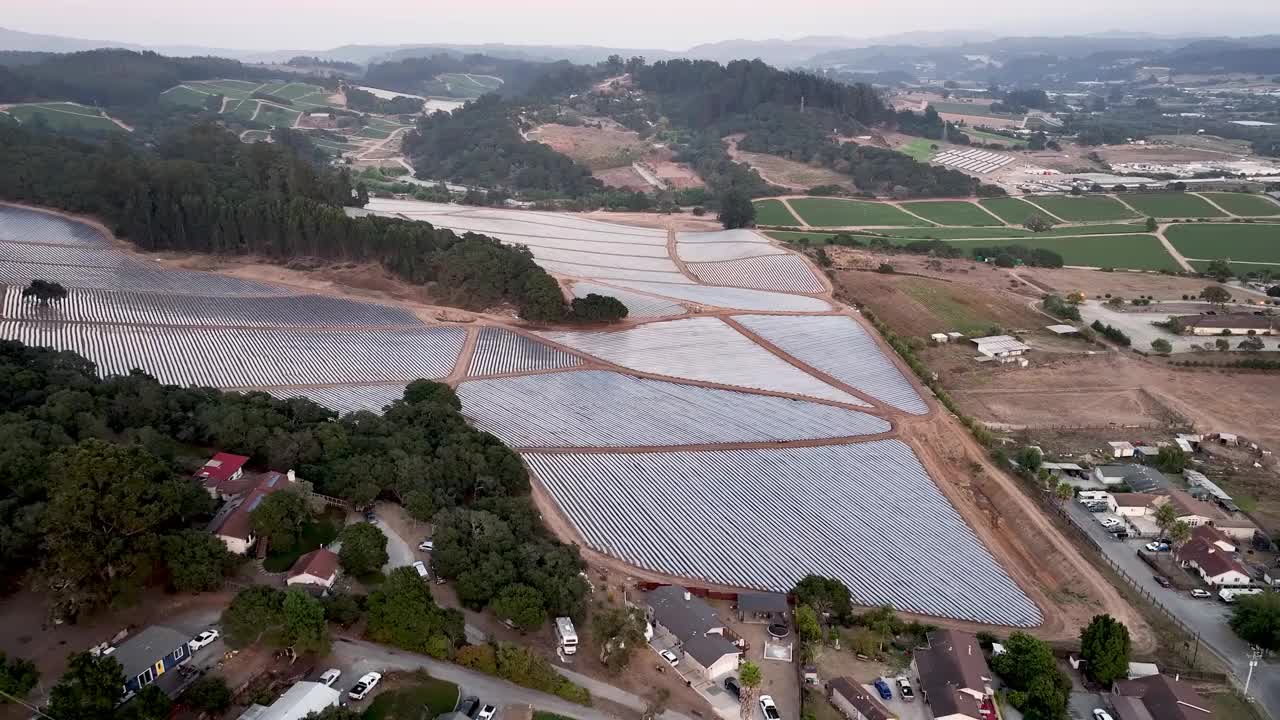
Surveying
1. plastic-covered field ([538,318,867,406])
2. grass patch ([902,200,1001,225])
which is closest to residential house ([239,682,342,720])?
plastic-covered field ([538,318,867,406])

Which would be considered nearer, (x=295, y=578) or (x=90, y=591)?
(x=90, y=591)

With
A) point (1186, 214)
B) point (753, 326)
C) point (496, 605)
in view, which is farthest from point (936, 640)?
point (1186, 214)

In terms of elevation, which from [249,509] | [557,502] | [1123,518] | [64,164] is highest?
[64,164]

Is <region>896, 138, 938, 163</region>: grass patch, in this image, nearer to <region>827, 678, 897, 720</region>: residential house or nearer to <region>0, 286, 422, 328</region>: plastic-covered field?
<region>0, 286, 422, 328</region>: plastic-covered field

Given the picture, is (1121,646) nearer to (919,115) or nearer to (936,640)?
(936,640)

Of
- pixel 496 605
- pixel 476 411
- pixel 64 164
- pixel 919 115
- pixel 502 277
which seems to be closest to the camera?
pixel 496 605

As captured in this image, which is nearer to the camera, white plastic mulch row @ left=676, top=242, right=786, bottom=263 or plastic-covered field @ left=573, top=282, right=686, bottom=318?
plastic-covered field @ left=573, top=282, right=686, bottom=318
